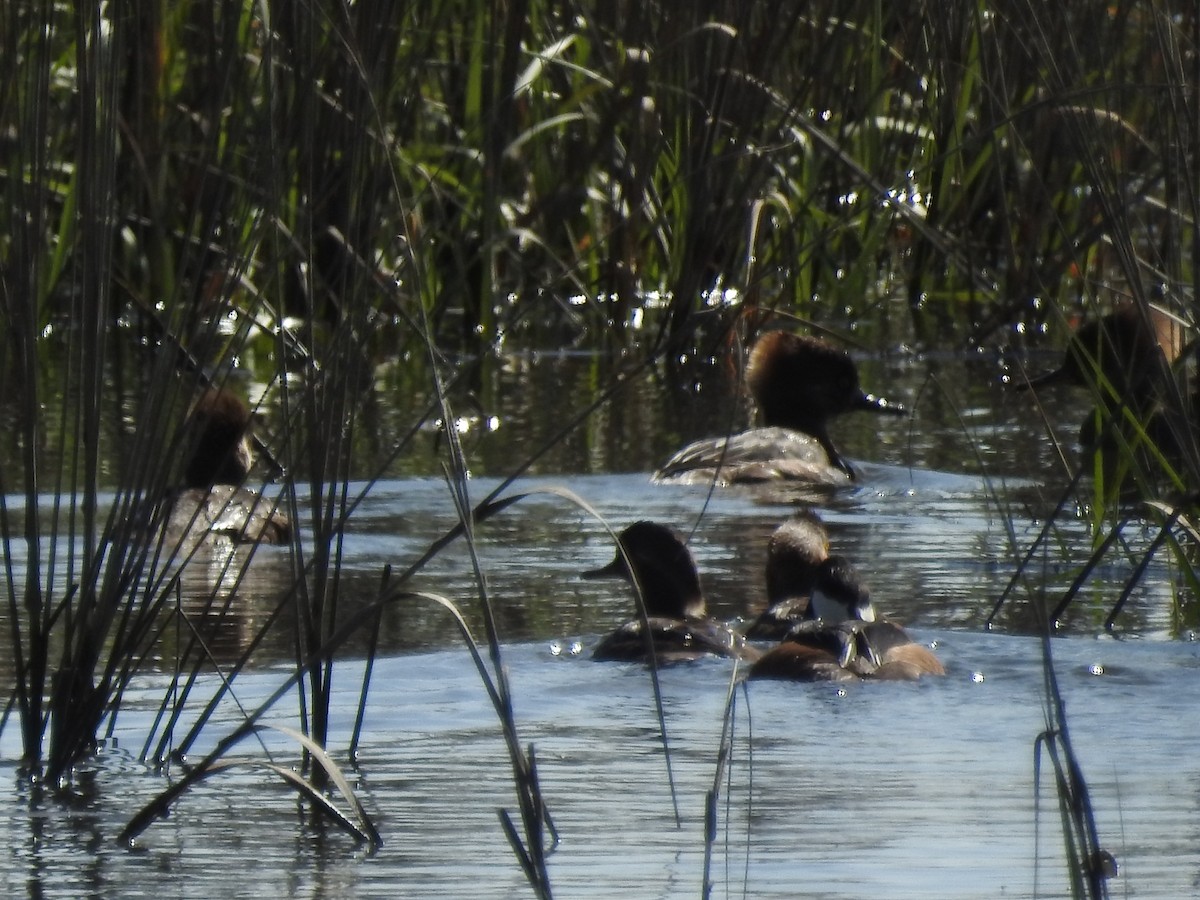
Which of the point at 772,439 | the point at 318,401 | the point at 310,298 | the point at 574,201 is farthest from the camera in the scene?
the point at 574,201

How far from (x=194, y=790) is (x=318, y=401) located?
608 mm

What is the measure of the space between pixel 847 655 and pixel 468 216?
5159mm

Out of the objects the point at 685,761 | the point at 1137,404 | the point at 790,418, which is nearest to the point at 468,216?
the point at 790,418

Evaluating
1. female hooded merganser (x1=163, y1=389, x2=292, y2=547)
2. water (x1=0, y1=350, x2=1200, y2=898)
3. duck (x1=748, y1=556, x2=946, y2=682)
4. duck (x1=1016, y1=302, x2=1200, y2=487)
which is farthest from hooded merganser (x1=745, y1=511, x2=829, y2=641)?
female hooded merganser (x1=163, y1=389, x2=292, y2=547)

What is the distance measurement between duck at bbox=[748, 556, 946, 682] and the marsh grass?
1.38ft

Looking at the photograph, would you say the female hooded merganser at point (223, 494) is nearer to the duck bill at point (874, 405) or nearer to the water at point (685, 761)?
the water at point (685, 761)

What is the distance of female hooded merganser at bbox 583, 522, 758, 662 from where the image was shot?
16.2 feet

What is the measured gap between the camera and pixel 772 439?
8312 millimetres

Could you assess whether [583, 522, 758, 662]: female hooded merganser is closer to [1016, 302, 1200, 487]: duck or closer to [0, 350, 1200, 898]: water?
[0, 350, 1200, 898]: water

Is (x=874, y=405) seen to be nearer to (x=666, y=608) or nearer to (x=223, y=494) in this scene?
(x=223, y=494)

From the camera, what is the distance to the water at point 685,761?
10.8 feet

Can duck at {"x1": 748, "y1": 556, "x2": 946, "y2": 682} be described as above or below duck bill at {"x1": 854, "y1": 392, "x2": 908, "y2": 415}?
below

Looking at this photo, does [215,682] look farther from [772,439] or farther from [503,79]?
[503,79]

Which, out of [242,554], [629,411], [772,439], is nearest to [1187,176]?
[242,554]
